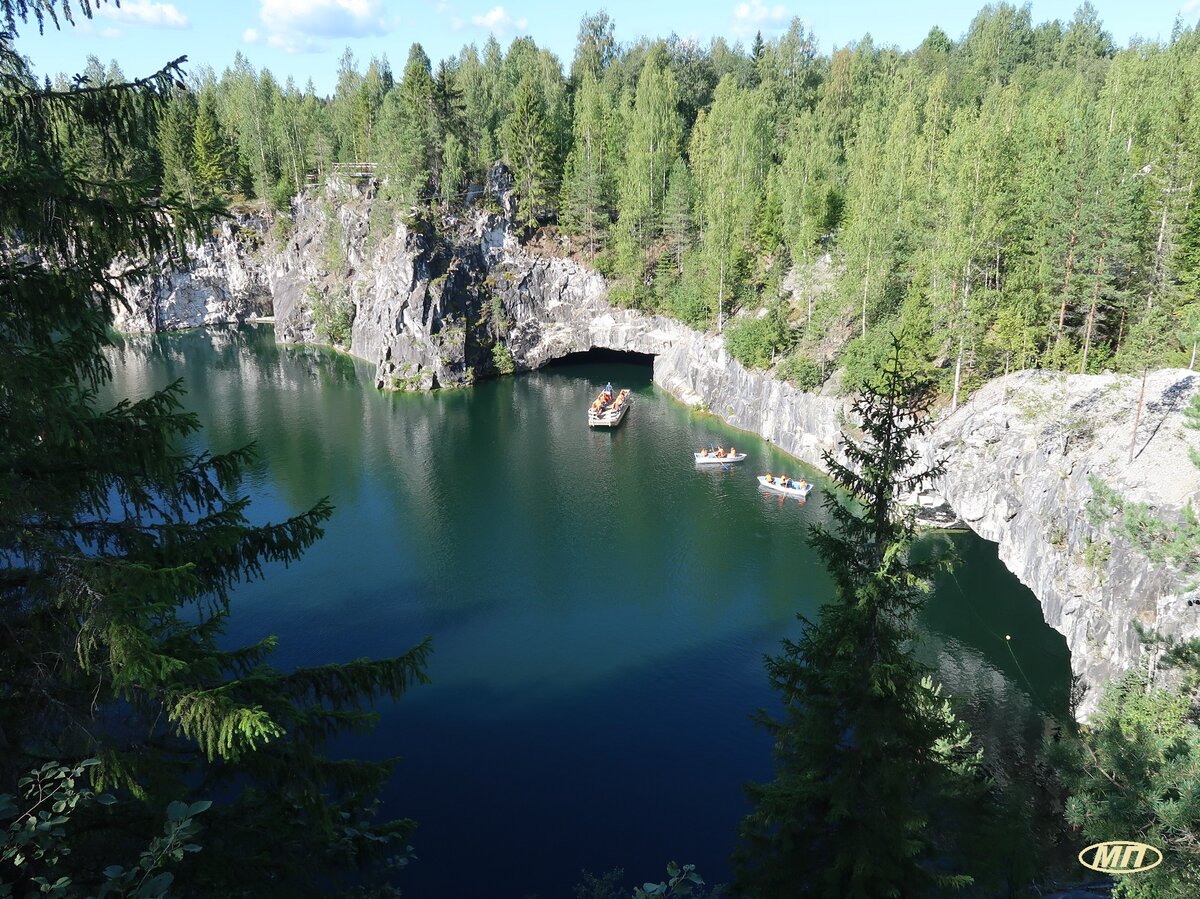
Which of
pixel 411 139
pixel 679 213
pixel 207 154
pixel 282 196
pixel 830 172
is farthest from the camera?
pixel 282 196

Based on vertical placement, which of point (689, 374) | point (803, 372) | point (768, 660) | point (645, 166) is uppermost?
point (645, 166)

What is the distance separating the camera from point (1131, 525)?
22.7m

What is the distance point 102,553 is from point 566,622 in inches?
1027

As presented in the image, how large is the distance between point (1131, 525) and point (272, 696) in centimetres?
2465

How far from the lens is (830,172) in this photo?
63.1 meters

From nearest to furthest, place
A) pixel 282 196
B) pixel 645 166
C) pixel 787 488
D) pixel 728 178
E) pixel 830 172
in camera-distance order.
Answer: pixel 787 488
pixel 830 172
pixel 728 178
pixel 645 166
pixel 282 196

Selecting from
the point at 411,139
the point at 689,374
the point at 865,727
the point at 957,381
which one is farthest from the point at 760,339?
the point at 865,727

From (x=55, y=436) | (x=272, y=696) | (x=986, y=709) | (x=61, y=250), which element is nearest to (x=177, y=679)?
(x=272, y=696)

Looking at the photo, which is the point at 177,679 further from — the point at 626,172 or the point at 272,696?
the point at 626,172

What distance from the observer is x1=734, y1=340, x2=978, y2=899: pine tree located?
12.0 meters

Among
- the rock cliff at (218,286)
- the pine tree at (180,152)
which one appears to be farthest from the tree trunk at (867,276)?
the rock cliff at (218,286)

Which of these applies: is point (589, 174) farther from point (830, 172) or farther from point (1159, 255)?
point (1159, 255)

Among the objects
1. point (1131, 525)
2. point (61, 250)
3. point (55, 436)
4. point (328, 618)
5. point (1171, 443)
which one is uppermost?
point (61, 250)

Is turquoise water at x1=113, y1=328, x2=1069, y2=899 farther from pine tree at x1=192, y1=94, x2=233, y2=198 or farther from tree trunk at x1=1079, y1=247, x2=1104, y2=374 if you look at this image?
pine tree at x1=192, y1=94, x2=233, y2=198
